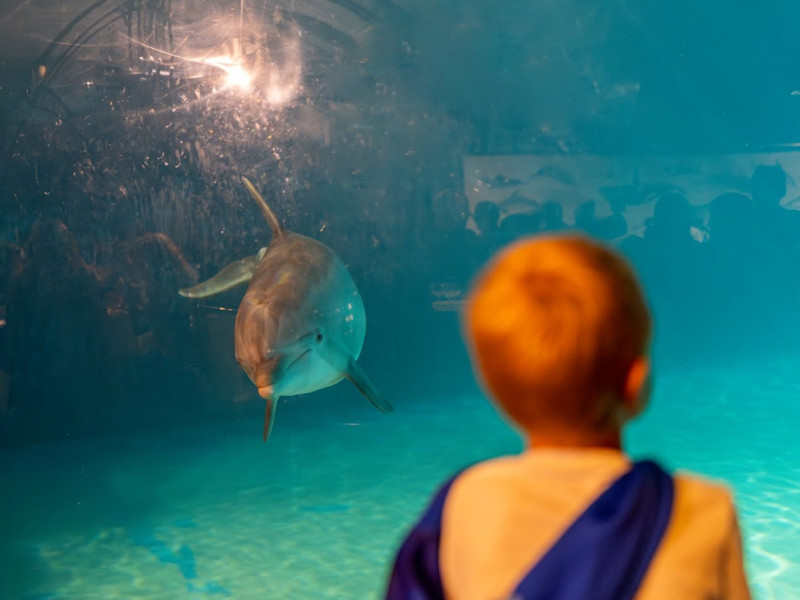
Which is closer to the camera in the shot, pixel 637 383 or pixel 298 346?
pixel 637 383

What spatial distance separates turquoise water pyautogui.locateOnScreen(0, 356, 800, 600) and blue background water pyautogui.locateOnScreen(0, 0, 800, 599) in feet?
0.13

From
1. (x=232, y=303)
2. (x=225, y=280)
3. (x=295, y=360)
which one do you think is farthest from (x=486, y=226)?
(x=295, y=360)

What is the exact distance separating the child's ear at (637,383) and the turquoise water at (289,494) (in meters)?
4.21

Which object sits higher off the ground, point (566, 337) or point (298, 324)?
point (566, 337)

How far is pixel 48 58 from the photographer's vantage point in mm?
10578

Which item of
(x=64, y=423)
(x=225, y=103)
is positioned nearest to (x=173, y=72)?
(x=225, y=103)

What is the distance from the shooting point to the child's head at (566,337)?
102 centimetres

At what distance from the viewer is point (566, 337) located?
102 cm

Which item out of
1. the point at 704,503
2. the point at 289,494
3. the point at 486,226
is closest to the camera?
the point at 704,503

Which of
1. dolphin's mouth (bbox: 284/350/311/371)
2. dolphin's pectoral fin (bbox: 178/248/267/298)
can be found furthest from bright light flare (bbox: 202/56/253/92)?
dolphin's mouth (bbox: 284/350/311/371)

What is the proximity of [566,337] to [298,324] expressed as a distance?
12.0ft

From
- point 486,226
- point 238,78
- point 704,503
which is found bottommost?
point 704,503

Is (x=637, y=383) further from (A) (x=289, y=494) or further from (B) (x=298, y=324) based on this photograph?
(A) (x=289, y=494)

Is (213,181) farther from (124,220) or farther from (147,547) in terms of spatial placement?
(147,547)
